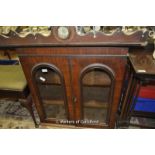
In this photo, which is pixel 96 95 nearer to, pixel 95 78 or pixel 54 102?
pixel 95 78

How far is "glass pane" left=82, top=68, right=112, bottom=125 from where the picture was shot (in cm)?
123

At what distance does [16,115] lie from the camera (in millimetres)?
1805

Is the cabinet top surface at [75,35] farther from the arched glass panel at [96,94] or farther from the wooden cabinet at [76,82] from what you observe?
the arched glass panel at [96,94]

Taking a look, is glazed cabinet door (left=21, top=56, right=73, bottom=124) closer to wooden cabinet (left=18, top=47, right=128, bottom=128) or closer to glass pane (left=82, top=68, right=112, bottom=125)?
wooden cabinet (left=18, top=47, right=128, bottom=128)

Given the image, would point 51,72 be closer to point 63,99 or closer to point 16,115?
point 63,99

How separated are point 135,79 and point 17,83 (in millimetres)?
983

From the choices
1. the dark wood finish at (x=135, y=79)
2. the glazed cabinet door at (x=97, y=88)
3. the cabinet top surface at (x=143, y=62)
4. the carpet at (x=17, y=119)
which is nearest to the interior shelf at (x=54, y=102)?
the glazed cabinet door at (x=97, y=88)

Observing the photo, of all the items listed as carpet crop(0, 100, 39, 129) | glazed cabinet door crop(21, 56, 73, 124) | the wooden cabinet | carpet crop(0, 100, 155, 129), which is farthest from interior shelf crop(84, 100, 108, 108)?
carpet crop(0, 100, 39, 129)

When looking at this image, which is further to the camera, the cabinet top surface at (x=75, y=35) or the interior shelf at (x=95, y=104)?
the interior shelf at (x=95, y=104)

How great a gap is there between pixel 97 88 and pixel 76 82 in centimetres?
20

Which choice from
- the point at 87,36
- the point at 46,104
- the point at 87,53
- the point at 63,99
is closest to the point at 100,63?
the point at 87,53

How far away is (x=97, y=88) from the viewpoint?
1.28 m

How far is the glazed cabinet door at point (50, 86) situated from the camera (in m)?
1.12

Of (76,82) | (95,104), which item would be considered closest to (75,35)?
(76,82)
